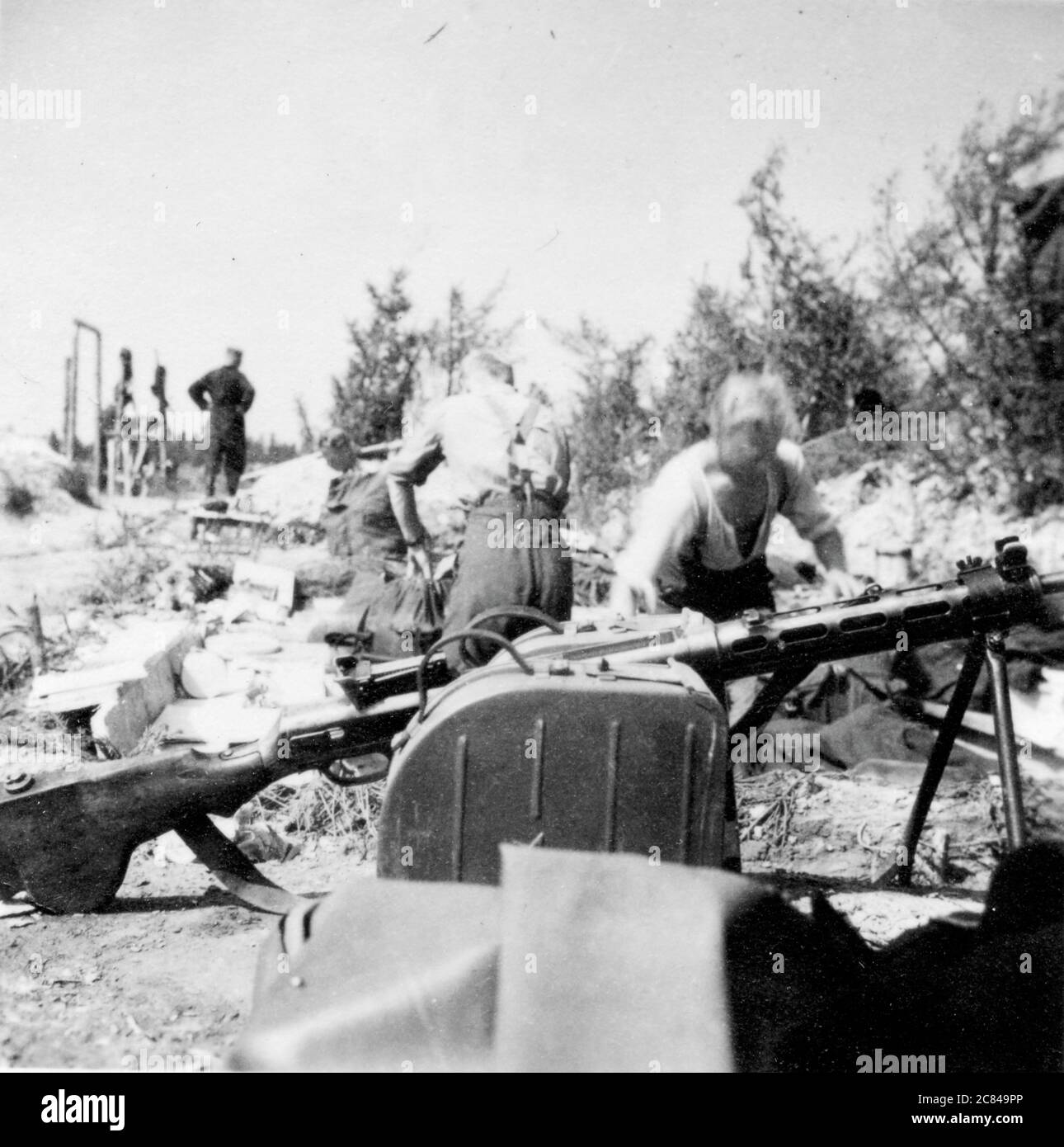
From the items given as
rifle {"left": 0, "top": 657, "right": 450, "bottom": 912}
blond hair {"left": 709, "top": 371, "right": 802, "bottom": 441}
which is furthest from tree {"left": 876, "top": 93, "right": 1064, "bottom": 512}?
rifle {"left": 0, "top": 657, "right": 450, "bottom": 912}

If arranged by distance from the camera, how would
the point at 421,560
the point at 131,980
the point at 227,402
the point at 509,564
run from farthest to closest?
1. the point at 227,402
2. the point at 421,560
3. the point at 509,564
4. the point at 131,980

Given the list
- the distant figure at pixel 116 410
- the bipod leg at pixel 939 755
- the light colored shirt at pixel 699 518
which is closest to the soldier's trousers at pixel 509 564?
the light colored shirt at pixel 699 518

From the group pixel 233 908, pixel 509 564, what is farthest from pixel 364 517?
pixel 233 908

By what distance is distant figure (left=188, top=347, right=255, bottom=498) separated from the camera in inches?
278

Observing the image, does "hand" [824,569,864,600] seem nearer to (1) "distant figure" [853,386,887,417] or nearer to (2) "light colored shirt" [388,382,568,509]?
(2) "light colored shirt" [388,382,568,509]

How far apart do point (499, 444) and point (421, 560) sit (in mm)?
1056

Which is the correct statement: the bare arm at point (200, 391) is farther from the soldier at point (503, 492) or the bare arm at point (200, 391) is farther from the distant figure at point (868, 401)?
the distant figure at point (868, 401)

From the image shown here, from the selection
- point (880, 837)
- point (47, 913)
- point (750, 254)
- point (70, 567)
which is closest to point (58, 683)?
point (47, 913)

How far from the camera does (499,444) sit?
3908 millimetres

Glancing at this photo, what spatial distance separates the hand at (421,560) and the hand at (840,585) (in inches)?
77.8

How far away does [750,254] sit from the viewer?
29.6 feet

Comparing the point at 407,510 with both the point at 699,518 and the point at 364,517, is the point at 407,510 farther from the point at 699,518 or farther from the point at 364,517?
the point at 364,517

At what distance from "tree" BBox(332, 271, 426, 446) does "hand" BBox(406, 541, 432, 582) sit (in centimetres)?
367

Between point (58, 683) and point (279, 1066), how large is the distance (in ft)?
11.5
